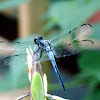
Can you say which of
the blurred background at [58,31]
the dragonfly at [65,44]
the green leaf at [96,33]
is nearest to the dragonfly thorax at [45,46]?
the dragonfly at [65,44]

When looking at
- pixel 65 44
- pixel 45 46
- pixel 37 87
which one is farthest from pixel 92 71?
pixel 37 87

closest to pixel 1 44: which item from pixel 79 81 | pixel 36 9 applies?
pixel 79 81

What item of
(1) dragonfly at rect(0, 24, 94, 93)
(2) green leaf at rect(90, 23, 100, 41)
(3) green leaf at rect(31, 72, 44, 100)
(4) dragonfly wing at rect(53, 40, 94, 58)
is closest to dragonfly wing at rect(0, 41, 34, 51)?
(1) dragonfly at rect(0, 24, 94, 93)

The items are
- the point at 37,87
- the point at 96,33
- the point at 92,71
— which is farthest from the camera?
the point at 92,71

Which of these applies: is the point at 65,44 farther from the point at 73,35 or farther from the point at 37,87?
the point at 37,87

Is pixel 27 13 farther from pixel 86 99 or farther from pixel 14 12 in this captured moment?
pixel 14 12

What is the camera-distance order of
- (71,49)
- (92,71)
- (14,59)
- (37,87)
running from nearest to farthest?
(37,87) < (14,59) < (71,49) < (92,71)
